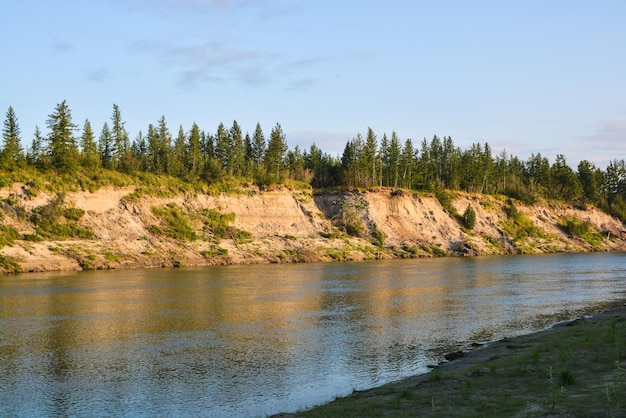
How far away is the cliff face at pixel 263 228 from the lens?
70.8m

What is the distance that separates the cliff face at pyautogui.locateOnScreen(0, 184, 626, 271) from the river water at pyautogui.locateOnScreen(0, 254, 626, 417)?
17901 millimetres

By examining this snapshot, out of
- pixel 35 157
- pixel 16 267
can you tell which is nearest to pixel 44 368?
pixel 16 267

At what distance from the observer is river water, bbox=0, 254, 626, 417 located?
719 inches

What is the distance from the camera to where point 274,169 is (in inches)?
4990

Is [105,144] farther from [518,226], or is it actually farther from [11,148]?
[518,226]

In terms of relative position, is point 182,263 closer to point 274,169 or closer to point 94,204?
point 94,204

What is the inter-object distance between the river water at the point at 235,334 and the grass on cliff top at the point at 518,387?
7.09ft

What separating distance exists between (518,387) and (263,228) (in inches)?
3107

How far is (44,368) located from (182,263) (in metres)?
55.4

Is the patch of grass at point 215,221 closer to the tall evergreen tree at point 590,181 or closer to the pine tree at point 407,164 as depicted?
the pine tree at point 407,164

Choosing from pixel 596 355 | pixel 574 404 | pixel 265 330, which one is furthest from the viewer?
pixel 265 330

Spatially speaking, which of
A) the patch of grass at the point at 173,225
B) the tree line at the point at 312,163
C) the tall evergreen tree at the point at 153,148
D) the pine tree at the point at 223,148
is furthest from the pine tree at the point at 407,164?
the patch of grass at the point at 173,225

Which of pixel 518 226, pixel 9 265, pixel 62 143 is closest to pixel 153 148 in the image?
pixel 62 143

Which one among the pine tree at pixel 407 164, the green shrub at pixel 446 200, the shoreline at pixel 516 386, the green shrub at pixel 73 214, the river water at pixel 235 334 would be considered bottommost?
the river water at pixel 235 334
